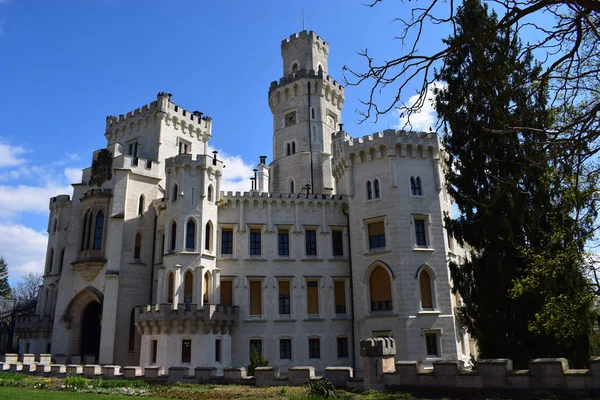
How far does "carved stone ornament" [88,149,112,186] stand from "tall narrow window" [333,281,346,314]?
58.5 feet

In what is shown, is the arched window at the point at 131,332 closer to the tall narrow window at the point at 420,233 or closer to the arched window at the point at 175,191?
the arched window at the point at 175,191

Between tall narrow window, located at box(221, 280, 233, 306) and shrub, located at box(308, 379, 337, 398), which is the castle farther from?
shrub, located at box(308, 379, 337, 398)

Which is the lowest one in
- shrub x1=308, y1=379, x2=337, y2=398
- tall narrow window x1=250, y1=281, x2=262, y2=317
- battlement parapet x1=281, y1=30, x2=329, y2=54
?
shrub x1=308, y1=379, x2=337, y2=398

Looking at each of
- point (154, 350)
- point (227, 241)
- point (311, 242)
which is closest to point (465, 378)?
point (311, 242)

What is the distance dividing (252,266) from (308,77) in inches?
704

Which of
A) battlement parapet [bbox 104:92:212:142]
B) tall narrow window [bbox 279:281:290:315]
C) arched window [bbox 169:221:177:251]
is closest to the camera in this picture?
arched window [bbox 169:221:177:251]

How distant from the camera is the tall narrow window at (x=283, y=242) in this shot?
31.0 m

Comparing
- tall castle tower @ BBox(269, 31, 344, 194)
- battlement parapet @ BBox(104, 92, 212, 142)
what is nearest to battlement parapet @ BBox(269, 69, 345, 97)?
tall castle tower @ BBox(269, 31, 344, 194)

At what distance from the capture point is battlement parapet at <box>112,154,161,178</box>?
31.7 meters

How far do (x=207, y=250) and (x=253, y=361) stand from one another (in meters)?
7.83

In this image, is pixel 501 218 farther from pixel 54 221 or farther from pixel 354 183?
pixel 54 221

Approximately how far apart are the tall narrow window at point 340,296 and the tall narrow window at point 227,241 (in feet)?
24.3

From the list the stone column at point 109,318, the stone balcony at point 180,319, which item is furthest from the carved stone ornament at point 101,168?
the stone balcony at point 180,319

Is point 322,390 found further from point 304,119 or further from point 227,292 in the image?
point 304,119
